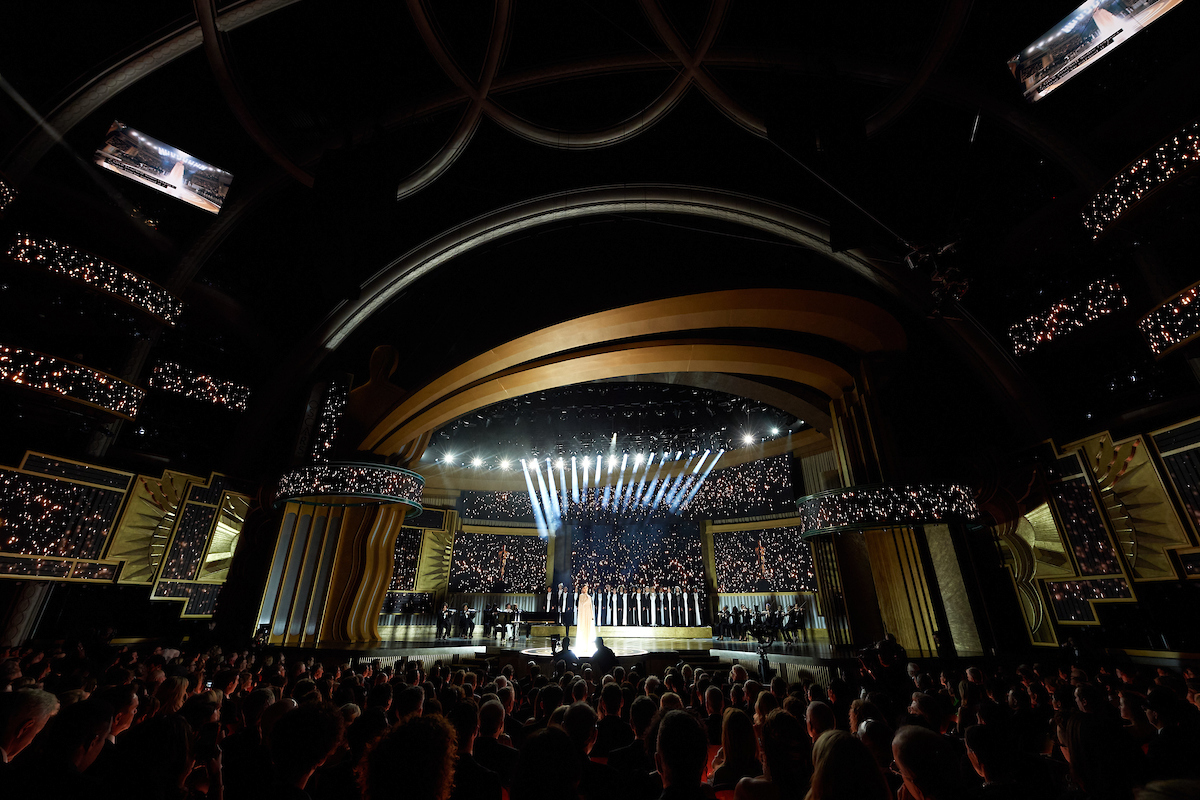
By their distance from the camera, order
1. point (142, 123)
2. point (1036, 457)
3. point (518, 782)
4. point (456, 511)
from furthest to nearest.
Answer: point (456, 511)
point (142, 123)
point (1036, 457)
point (518, 782)

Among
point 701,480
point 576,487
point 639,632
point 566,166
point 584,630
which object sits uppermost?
point 566,166

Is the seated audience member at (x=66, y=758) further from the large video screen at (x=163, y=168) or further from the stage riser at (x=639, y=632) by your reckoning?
the stage riser at (x=639, y=632)

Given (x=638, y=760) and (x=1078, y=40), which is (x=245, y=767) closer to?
(x=638, y=760)

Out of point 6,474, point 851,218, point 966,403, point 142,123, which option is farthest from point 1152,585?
point 142,123

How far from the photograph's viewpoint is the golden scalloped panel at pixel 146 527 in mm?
11234

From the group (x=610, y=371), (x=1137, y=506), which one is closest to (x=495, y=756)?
(x=610, y=371)

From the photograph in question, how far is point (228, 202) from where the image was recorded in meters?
13.0

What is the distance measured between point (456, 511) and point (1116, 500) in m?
23.4

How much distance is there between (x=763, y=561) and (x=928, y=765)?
781 inches

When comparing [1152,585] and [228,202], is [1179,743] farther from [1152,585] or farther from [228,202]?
[228,202]

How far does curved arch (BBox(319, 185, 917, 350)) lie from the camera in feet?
43.3

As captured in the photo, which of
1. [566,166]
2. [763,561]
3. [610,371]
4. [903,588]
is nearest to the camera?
[903,588]

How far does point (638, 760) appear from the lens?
3238 millimetres

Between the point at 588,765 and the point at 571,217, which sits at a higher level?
the point at 571,217
